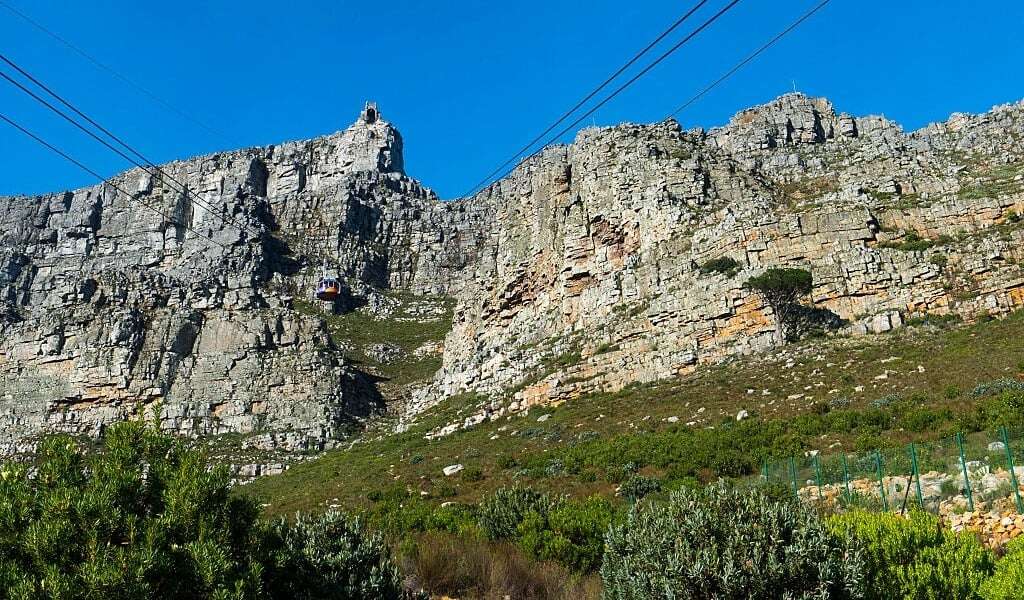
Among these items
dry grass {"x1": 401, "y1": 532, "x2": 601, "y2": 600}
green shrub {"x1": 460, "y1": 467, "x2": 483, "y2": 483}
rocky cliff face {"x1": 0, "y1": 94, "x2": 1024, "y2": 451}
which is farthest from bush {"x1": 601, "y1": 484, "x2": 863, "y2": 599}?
rocky cliff face {"x1": 0, "y1": 94, "x2": 1024, "y2": 451}

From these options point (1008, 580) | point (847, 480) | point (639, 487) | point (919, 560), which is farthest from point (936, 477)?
point (639, 487)

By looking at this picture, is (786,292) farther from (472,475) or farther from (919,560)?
(919,560)

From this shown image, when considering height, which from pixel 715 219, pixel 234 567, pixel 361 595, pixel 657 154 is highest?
pixel 657 154

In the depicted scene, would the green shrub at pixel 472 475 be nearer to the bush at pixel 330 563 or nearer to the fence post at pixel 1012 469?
the bush at pixel 330 563

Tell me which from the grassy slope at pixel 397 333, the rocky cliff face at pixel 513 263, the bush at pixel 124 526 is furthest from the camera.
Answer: the grassy slope at pixel 397 333

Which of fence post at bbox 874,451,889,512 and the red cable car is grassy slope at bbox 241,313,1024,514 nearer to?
fence post at bbox 874,451,889,512

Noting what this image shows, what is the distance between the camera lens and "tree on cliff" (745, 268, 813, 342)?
34844 millimetres

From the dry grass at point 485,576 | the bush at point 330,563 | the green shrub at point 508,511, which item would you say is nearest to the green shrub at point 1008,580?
the dry grass at point 485,576

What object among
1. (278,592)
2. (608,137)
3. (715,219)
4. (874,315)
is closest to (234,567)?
(278,592)

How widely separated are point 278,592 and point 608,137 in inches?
2321

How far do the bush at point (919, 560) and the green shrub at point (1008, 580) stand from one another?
0.20 m

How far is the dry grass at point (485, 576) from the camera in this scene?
950 cm

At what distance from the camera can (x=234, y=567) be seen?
6.20 metres

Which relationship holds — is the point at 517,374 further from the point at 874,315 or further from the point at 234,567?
the point at 234,567
